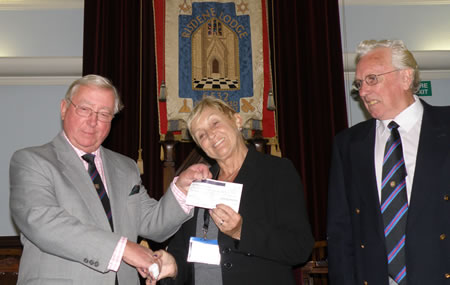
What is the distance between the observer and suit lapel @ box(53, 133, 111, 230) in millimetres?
2453

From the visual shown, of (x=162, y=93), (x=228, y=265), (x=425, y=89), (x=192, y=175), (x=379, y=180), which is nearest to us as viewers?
A: (x=228, y=265)

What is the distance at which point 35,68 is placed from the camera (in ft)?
18.4

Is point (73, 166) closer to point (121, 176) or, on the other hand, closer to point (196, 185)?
point (121, 176)

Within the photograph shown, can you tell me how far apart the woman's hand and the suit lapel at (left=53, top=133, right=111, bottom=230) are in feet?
2.18

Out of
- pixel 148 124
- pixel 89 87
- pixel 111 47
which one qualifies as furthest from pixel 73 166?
pixel 111 47

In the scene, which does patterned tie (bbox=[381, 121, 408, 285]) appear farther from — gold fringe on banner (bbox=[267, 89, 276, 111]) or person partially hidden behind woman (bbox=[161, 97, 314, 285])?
gold fringe on banner (bbox=[267, 89, 276, 111])

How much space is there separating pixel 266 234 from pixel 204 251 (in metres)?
0.38

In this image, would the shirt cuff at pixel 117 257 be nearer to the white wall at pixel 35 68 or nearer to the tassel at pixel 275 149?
the tassel at pixel 275 149

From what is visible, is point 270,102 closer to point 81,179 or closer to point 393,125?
point 393,125

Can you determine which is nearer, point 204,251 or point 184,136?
point 204,251

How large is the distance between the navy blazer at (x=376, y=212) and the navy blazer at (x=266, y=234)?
40 centimetres

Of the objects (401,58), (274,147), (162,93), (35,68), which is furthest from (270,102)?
(35,68)

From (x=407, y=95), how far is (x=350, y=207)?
80 centimetres

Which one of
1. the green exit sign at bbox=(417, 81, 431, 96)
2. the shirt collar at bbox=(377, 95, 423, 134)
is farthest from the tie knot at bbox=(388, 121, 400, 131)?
the green exit sign at bbox=(417, 81, 431, 96)
